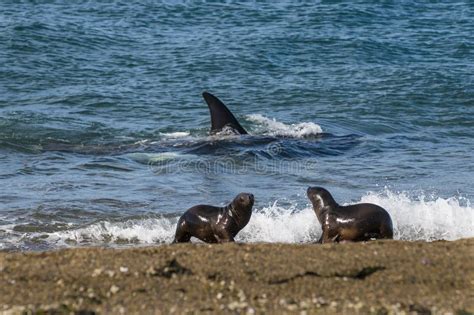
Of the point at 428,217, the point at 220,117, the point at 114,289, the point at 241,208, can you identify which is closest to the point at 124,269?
the point at 114,289

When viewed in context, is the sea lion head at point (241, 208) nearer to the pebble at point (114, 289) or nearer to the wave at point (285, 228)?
the wave at point (285, 228)

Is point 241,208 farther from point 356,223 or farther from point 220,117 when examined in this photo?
point 220,117

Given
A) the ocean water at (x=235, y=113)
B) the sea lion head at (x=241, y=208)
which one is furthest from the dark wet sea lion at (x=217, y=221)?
the ocean water at (x=235, y=113)

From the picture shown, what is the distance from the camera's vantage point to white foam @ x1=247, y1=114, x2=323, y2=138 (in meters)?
14.5

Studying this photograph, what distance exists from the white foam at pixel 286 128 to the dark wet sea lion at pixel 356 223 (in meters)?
6.07

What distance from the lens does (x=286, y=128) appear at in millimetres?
15195

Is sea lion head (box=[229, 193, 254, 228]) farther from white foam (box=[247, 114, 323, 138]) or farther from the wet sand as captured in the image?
white foam (box=[247, 114, 323, 138])

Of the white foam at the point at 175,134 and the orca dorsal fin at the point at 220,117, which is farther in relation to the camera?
the white foam at the point at 175,134

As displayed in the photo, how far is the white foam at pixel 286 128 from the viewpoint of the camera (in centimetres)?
1454

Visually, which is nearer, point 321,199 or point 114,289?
point 114,289

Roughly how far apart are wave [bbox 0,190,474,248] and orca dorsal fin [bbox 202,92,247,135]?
166 inches

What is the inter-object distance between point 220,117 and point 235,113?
2.49 metres

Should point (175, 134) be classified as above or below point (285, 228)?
below

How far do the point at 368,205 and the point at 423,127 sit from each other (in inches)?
294
